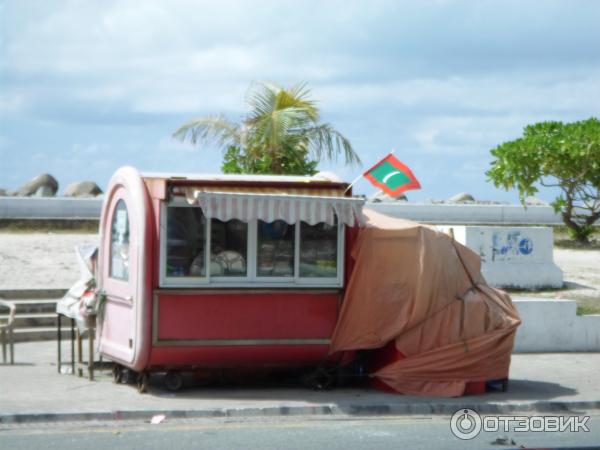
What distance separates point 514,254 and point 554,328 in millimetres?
4031

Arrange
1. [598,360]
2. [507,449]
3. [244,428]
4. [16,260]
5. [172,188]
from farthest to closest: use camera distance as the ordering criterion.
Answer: [16,260] < [598,360] < [172,188] < [244,428] < [507,449]

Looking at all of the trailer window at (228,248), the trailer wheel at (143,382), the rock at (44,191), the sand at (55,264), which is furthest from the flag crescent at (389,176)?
the rock at (44,191)

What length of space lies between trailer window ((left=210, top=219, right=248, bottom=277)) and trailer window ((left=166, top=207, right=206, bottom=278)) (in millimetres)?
126

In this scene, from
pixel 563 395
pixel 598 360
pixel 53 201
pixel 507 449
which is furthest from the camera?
pixel 53 201

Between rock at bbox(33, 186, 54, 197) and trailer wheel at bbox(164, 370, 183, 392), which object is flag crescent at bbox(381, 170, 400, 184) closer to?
trailer wheel at bbox(164, 370, 183, 392)

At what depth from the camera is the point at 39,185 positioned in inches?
1481

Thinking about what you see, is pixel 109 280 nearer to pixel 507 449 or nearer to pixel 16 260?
pixel 507 449

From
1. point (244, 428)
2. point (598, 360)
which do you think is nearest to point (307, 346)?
Answer: point (244, 428)

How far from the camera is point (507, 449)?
29.4 feet

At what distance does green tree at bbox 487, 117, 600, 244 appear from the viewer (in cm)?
2548

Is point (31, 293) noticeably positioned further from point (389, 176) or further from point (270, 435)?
point (270, 435)

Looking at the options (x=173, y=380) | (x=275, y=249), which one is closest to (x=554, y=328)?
(x=275, y=249)

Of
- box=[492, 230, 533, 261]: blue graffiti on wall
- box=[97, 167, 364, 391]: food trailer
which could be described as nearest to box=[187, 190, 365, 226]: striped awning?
box=[97, 167, 364, 391]: food trailer

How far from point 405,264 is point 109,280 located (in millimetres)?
3547
